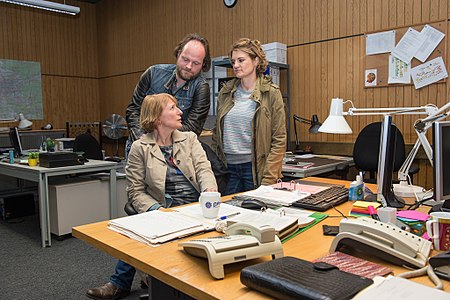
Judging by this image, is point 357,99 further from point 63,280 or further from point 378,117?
point 63,280

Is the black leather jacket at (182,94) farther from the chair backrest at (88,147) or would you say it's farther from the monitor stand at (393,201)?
the chair backrest at (88,147)

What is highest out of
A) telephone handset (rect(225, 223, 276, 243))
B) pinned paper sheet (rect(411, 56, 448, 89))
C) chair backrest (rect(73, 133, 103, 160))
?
pinned paper sheet (rect(411, 56, 448, 89))

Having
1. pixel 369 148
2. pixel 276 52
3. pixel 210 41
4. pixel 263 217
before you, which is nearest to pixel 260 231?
pixel 263 217

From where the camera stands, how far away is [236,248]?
114cm

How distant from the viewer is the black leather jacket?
271 centimetres

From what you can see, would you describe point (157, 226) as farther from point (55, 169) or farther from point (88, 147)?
point (88, 147)

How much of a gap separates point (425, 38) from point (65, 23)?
21.8ft

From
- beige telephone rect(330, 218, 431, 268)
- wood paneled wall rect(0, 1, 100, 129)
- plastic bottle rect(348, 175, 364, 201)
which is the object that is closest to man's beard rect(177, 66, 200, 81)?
plastic bottle rect(348, 175, 364, 201)

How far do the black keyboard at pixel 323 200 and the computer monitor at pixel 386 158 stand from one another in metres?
0.20

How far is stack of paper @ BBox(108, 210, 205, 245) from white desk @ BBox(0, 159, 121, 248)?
8.08 feet

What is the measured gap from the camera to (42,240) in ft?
12.4

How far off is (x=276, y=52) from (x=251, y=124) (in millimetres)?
2477

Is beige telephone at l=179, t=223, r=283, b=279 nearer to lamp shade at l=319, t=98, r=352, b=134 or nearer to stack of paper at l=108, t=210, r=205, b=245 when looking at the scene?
stack of paper at l=108, t=210, r=205, b=245

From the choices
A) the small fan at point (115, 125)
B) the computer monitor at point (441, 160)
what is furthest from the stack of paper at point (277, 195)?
the small fan at point (115, 125)
